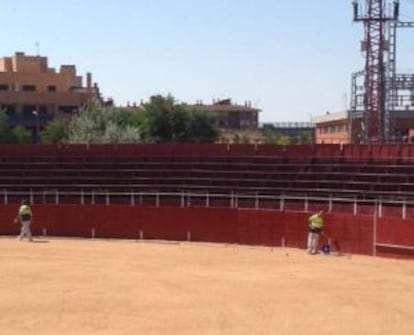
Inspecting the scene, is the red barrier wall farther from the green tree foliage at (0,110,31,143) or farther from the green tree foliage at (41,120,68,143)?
the green tree foliage at (41,120,68,143)

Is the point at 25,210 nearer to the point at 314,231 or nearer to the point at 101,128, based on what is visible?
the point at 314,231

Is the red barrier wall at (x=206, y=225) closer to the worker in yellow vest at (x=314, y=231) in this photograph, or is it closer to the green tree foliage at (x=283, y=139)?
the worker in yellow vest at (x=314, y=231)

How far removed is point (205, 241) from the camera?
35.3 metres

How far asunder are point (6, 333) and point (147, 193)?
22322mm

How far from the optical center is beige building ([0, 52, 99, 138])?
354 ft

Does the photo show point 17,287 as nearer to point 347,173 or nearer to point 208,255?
point 208,255

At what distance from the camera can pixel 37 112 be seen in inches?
4205


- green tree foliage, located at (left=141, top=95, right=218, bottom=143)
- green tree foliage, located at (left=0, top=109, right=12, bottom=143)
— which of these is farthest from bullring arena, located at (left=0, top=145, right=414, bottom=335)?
green tree foliage, located at (left=0, top=109, right=12, bottom=143)

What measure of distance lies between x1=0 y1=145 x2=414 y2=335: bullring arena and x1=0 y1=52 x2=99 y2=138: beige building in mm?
66645

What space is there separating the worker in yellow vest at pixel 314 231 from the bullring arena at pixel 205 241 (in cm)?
60

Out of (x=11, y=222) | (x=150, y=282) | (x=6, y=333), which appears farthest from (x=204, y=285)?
(x=11, y=222)

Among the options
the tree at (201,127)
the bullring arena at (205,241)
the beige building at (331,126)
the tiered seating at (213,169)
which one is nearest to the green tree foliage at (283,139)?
the beige building at (331,126)

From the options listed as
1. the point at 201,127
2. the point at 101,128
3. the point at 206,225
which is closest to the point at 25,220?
the point at 206,225

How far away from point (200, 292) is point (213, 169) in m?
18.2
